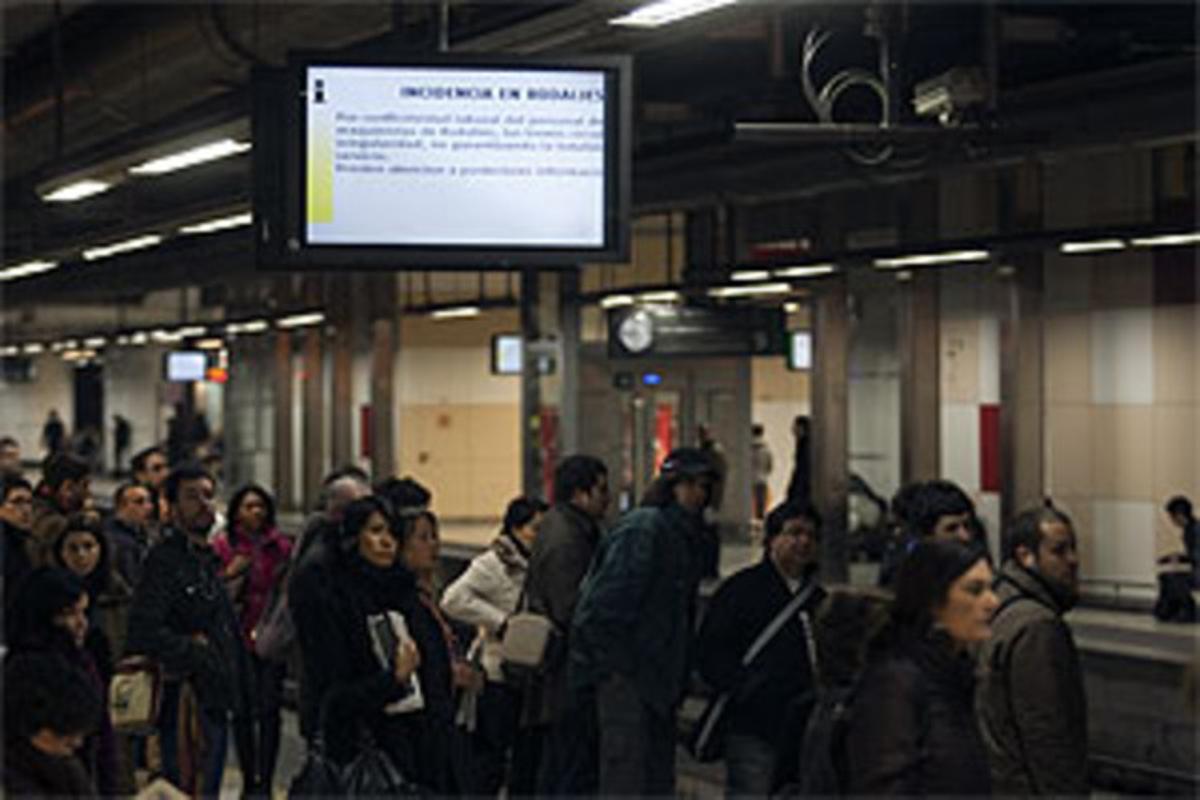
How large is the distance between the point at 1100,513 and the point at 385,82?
12.4 meters

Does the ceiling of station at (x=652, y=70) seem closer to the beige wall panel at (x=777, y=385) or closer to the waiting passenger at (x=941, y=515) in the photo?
the waiting passenger at (x=941, y=515)

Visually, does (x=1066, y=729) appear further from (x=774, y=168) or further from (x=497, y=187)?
(x=774, y=168)

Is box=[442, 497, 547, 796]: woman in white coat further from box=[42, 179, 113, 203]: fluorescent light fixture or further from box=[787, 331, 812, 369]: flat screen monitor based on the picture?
box=[787, 331, 812, 369]: flat screen monitor

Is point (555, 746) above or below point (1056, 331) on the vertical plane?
below

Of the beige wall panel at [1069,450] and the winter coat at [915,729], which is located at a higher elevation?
the beige wall panel at [1069,450]

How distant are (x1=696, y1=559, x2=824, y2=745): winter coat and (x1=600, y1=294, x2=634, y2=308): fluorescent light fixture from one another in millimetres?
13607

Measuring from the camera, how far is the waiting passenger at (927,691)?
4.79 metres

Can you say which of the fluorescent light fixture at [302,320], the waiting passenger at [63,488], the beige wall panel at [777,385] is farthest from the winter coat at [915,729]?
the fluorescent light fixture at [302,320]

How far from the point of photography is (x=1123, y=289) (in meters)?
19.2

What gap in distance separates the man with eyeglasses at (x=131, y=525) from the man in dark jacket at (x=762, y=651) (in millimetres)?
3228

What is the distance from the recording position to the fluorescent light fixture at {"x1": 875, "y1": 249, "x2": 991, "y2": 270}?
1736 centimetres

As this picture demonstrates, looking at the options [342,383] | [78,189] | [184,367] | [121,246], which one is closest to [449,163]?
[78,189]

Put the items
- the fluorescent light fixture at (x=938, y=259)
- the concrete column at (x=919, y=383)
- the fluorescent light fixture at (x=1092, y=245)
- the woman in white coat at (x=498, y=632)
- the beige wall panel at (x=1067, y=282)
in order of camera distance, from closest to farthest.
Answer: the woman in white coat at (x=498, y=632), the fluorescent light fixture at (x=1092, y=245), the fluorescent light fixture at (x=938, y=259), the beige wall panel at (x=1067, y=282), the concrete column at (x=919, y=383)

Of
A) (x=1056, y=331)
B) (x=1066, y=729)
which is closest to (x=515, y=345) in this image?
(x=1056, y=331)
